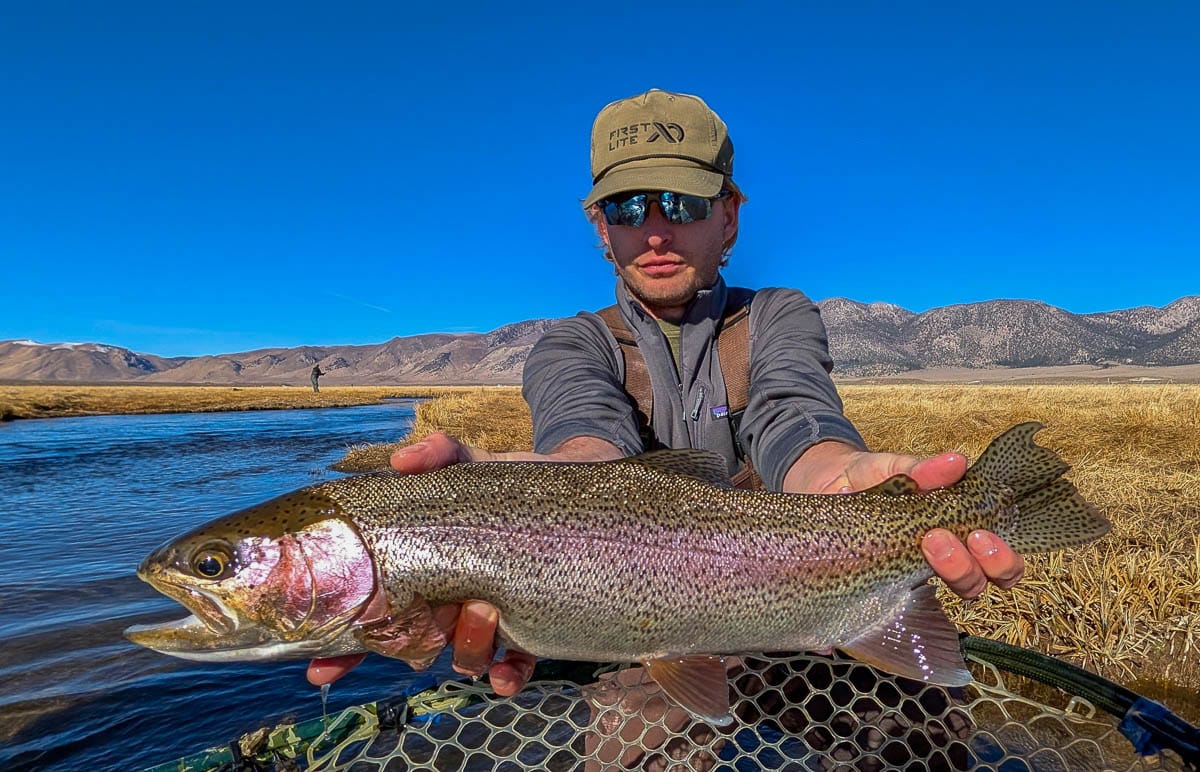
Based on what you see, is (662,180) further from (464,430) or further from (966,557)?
(464,430)

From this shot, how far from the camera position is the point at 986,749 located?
12.5ft

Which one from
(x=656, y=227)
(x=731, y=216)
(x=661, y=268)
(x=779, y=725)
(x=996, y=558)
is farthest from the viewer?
(x=731, y=216)

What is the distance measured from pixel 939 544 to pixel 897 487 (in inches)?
10.4

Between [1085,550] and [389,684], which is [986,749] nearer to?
[1085,550]

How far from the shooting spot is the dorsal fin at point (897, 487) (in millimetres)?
2820

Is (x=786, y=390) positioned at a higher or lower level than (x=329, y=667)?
higher

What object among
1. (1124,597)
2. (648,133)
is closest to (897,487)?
(648,133)

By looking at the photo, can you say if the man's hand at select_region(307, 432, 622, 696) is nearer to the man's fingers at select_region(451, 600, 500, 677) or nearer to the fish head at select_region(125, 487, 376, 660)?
the man's fingers at select_region(451, 600, 500, 677)

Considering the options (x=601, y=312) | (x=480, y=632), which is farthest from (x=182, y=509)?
(x=480, y=632)

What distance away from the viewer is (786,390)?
3.63 metres

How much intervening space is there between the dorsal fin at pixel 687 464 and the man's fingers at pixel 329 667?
1277 millimetres

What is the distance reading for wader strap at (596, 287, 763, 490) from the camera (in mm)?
4004

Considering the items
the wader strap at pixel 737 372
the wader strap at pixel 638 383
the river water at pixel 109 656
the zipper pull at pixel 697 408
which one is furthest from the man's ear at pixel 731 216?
the river water at pixel 109 656

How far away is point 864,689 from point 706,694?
1218 millimetres
